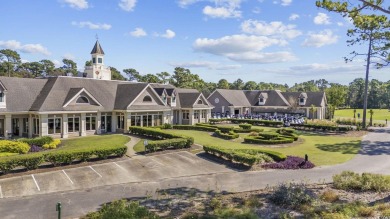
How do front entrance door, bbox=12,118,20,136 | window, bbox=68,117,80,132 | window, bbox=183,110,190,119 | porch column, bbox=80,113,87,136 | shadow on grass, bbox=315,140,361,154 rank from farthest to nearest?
window, bbox=183,110,190,119, porch column, bbox=80,113,87,136, window, bbox=68,117,80,132, front entrance door, bbox=12,118,20,136, shadow on grass, bbox=315,140,361,154

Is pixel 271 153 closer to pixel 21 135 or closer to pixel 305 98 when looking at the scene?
pixel 21 135

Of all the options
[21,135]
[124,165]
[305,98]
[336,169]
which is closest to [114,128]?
[21,135]

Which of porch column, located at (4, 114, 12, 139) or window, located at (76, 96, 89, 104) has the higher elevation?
window, located at (76, 96, 89, 104)

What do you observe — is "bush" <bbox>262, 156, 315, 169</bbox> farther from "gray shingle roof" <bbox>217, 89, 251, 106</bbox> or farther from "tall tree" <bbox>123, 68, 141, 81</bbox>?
"tall tree" <bbox>123, 68, 141, 81</bbox>

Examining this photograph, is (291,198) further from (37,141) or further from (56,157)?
(37,141)

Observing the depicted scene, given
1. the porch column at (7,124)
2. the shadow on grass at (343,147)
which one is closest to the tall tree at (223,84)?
the shadow on grass at (343,147)

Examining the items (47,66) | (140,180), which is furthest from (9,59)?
(140,180)

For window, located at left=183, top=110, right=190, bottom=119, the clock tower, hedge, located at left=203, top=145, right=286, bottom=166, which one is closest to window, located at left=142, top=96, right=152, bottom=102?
window, located at left=183, top=110, right=190, bottom=119
